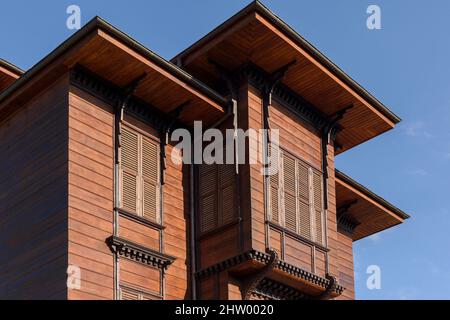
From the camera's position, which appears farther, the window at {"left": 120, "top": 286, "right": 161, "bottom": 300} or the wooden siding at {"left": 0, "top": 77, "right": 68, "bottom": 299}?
the window at {"left": 120, "top": 286, "right": 161, "bottom": 300}

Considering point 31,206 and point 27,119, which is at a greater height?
point 27,119

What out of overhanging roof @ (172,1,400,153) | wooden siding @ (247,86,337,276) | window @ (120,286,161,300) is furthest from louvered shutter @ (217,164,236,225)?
window @ (120,286,161,300)

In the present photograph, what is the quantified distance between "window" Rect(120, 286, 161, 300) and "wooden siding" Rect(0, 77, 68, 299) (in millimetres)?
1855

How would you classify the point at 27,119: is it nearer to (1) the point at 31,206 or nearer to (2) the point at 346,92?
(1) the point at 31,206

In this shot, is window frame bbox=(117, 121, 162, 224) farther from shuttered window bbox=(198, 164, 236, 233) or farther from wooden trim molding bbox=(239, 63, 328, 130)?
wooden trim molding bbox=(239, 63, 328, 130)

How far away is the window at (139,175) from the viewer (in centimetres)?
2247

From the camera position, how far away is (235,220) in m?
22.9

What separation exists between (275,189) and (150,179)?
11.0 feet

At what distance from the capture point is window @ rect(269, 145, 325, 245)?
23.8 meters

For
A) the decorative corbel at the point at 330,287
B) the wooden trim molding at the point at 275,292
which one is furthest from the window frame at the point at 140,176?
the decorative corbel at the point at 330,287

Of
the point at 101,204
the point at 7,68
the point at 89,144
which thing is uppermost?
the point at 7,68

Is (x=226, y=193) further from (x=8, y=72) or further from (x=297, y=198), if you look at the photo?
(x=8, y=72)

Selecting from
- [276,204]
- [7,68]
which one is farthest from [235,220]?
[7,68]

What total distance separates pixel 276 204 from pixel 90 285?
5.80 metres
